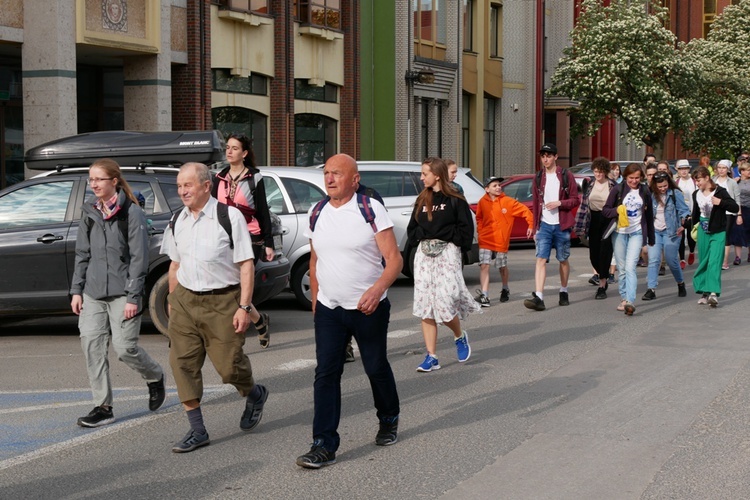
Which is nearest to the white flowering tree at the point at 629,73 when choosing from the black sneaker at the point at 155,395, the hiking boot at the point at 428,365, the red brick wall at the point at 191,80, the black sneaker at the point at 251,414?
the red brick wall at the point at 191,80

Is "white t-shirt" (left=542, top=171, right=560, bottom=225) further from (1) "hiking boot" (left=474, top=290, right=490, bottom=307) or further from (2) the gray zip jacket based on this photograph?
(2) the gray zip jacket

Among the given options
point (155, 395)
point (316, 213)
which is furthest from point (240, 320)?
point (155, 395)

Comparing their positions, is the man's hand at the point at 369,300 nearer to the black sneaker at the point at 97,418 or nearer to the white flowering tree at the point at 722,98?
the black sneaker at the point at 97,418

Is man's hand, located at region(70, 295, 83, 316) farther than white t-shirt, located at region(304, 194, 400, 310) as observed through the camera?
Yes

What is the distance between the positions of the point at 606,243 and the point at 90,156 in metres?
6.77

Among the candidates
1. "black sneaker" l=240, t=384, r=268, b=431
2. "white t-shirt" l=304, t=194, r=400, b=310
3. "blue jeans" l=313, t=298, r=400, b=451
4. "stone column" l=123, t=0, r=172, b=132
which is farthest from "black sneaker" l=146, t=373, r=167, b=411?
"stone column" l=123, t=0, r=172, b=132

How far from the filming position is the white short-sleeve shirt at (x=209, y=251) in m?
7.03

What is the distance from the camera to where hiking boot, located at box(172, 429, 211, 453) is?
273 inches

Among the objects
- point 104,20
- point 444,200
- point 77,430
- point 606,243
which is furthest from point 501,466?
point 104,20

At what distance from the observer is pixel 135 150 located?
12703 millimetres

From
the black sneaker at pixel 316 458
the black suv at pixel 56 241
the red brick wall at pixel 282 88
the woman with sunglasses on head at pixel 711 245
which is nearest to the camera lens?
the black sneaker at pixel 316 458

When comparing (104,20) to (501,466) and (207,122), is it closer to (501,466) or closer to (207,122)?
(207,122)

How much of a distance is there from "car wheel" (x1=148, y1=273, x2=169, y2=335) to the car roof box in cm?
174

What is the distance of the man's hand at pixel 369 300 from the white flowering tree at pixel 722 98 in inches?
1560
